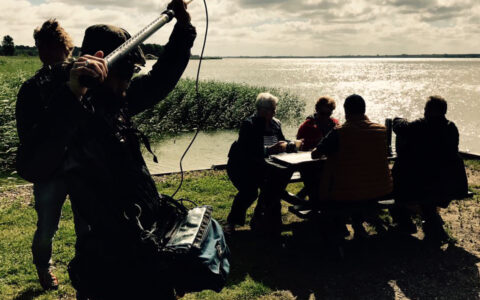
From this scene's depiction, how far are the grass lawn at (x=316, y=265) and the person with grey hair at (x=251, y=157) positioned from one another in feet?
1.21

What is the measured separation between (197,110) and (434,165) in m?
13.6

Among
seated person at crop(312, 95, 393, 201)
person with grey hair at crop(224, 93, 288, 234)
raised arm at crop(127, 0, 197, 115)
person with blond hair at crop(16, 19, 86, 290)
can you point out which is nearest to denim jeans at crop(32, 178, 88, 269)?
person with blond hair at crop(16, 19, 86, 290)

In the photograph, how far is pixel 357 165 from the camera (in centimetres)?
480

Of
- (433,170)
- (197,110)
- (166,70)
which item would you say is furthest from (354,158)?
(197,110)

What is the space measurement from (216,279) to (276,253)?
11.7 feet

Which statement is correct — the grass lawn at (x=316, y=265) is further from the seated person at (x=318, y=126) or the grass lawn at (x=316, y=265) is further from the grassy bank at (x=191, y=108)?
the grassy bank at (x=191, y=108)

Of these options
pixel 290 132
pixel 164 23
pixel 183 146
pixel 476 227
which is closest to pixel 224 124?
pixel 290 132

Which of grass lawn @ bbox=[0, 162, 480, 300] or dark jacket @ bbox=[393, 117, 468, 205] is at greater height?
dark jacket @ bbox=[393, 117, 468, 205]

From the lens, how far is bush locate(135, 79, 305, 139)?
16.9 meters

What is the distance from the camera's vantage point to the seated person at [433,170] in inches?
211

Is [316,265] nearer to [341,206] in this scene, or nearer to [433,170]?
[341,206]

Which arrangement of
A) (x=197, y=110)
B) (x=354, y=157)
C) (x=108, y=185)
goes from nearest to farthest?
(x=108, y=185) < (x=354, y=157) < (x=197, y=110)

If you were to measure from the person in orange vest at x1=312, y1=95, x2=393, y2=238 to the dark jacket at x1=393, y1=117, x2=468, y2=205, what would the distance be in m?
0.66

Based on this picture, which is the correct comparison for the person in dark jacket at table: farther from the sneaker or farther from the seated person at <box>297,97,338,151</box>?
the seated person at <box>297,97,338,151</box>
